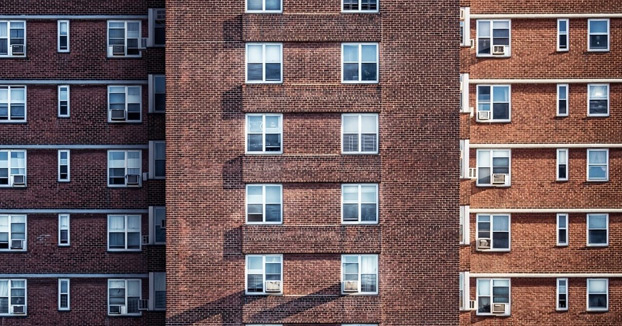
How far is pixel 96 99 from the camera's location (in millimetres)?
29891

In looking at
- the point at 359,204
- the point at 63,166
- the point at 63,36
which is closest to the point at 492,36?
the point at 359,204

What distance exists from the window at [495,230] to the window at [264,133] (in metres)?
9.38

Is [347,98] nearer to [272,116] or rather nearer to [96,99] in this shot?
[272,116]

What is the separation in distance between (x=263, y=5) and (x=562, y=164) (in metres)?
13.9

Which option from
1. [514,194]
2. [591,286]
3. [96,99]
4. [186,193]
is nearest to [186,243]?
[186,193]

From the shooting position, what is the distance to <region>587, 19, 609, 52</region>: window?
2992cm

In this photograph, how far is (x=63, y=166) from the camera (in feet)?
97.8

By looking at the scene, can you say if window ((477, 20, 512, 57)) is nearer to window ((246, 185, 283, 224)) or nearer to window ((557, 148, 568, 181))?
window ((557, 148, 568, 181))

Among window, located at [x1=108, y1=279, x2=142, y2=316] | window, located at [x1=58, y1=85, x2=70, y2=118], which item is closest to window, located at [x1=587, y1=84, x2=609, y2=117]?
window, located at [x1=108, y1=279, x2=142, y2=316]

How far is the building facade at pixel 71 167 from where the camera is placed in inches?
1169

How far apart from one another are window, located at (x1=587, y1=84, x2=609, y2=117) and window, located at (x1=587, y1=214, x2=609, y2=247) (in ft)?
14.1

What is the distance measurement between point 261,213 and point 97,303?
28.6 ft

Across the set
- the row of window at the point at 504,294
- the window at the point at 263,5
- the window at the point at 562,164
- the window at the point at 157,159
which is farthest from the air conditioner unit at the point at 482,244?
the window at the point at 157,159

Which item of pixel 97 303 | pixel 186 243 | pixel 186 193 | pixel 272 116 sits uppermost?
pixel 272 116
